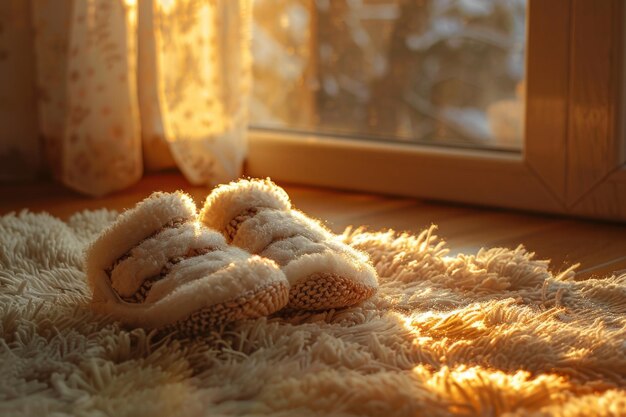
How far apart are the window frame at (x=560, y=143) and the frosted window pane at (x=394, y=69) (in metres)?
0.08

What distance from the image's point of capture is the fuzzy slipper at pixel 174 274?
0.93m

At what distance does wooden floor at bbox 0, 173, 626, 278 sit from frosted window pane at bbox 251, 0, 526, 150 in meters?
0.17

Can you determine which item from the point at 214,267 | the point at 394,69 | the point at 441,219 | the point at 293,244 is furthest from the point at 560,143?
the point at 214,267

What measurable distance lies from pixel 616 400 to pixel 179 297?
0.41 metres

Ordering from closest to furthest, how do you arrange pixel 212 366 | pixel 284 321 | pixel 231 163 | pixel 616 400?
pixel 616 400 < pixel 212 366 < pixel 284 321 < pixel 231 163

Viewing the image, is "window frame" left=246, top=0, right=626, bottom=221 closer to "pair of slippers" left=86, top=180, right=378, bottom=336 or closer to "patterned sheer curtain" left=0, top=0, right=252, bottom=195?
"patterned sheer curtain" left=0, top=0, right=252, bottom=195

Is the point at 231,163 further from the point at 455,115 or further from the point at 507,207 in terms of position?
the point at 507,207

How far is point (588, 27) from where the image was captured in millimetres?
1551

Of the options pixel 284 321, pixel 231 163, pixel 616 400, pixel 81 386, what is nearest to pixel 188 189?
pixel 231 163

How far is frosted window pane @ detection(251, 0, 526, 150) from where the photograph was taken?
1882 mm

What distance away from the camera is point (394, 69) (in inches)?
80.4

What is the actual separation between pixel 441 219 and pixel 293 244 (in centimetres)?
64

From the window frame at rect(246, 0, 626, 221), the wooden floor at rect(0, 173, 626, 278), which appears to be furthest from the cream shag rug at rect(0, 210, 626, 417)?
the window frame at rect(246, 0, 626, 221)

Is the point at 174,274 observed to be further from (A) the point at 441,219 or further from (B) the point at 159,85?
(B) the point at 159,85
